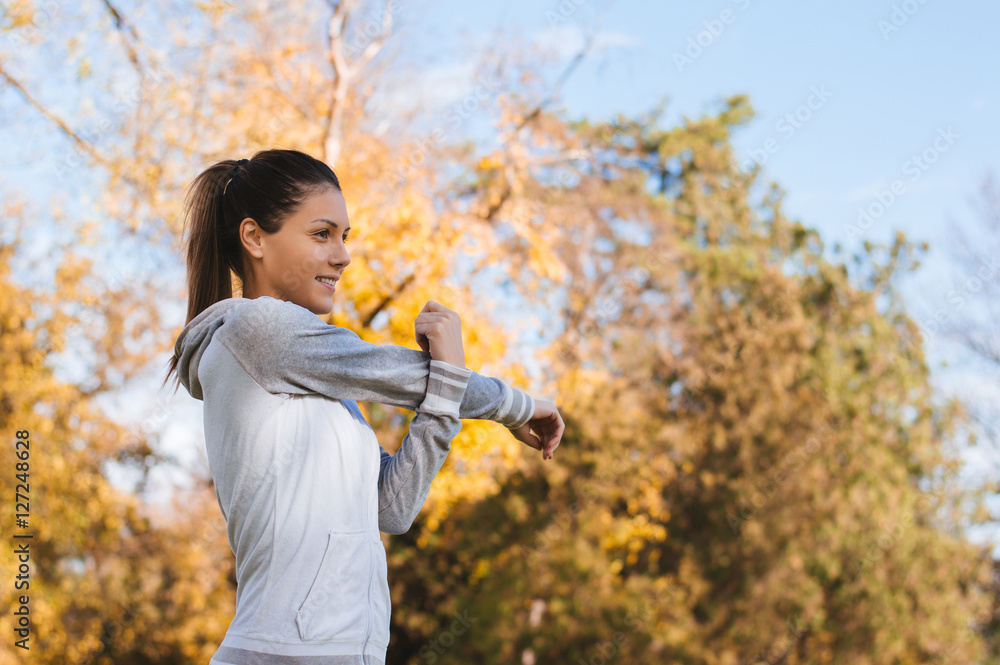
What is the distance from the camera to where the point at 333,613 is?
111 cm

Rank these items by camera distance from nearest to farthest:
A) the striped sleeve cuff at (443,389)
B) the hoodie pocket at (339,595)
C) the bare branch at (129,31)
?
the hoodie pocket at (339,595) → the striped sleeve cuff at (443,389) → the bare branch at (129,31)

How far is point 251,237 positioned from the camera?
4.42 feet

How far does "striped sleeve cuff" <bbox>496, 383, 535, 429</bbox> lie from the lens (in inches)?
50.1

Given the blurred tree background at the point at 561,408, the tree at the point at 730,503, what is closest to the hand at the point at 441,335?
the blurred tree background at the point at 561,408

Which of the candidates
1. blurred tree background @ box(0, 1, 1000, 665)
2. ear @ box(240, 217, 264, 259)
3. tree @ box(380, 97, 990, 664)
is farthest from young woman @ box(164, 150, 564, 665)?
tree @ box(380, 97, 990, 664)

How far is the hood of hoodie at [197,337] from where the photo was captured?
126 cm

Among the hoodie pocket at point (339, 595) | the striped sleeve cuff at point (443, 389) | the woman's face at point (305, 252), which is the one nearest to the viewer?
the hoodie pocket at point (339, 595)

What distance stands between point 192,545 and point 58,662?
5.76ft

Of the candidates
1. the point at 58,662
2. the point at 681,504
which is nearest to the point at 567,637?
the point at 681,504

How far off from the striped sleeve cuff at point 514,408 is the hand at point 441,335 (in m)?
0.10

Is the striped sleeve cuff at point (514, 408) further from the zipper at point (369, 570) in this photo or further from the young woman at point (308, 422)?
the zipper at point (369, 570)

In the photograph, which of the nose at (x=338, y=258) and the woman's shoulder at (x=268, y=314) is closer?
the woman's shoulder at (x=268, y=314)

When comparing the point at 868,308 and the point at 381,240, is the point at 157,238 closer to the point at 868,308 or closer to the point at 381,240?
the point at 381,240

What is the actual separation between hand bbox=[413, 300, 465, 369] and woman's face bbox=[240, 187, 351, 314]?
0.19m
